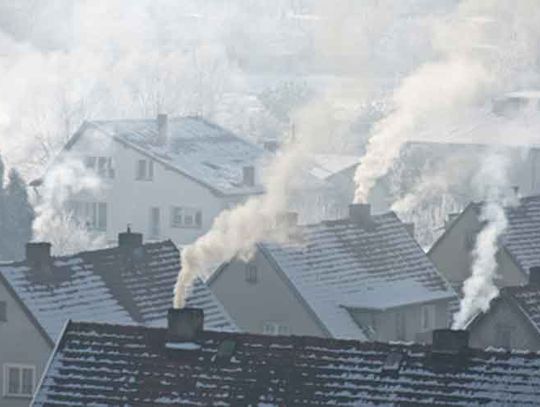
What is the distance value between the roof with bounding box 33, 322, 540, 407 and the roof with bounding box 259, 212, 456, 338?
18.6m

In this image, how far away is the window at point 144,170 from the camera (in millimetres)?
96569

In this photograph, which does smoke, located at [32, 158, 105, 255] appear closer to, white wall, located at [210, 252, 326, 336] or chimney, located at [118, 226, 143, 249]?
white wall, located at [210, 252, 326, 336]

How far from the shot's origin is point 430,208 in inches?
3792

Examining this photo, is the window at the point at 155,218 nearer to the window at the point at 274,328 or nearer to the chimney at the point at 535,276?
the window at the point at 274,328

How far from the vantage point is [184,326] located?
1633 inches

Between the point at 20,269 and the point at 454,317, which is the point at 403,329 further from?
the point at 20,269

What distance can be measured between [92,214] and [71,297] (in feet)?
146

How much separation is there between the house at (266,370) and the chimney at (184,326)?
0.01 m

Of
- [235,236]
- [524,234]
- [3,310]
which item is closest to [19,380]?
[3,310]

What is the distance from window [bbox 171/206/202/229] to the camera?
9394cm

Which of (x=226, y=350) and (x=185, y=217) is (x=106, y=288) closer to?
(x=226, y=350)

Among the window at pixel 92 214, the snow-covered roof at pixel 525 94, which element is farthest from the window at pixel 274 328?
the snow-covered roof at pixel 525 94

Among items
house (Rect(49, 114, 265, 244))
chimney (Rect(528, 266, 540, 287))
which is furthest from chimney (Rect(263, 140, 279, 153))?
Answer: chimney (Rect(528, 266, 540, 287))

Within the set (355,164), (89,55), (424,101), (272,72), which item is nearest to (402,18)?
(272,72)
